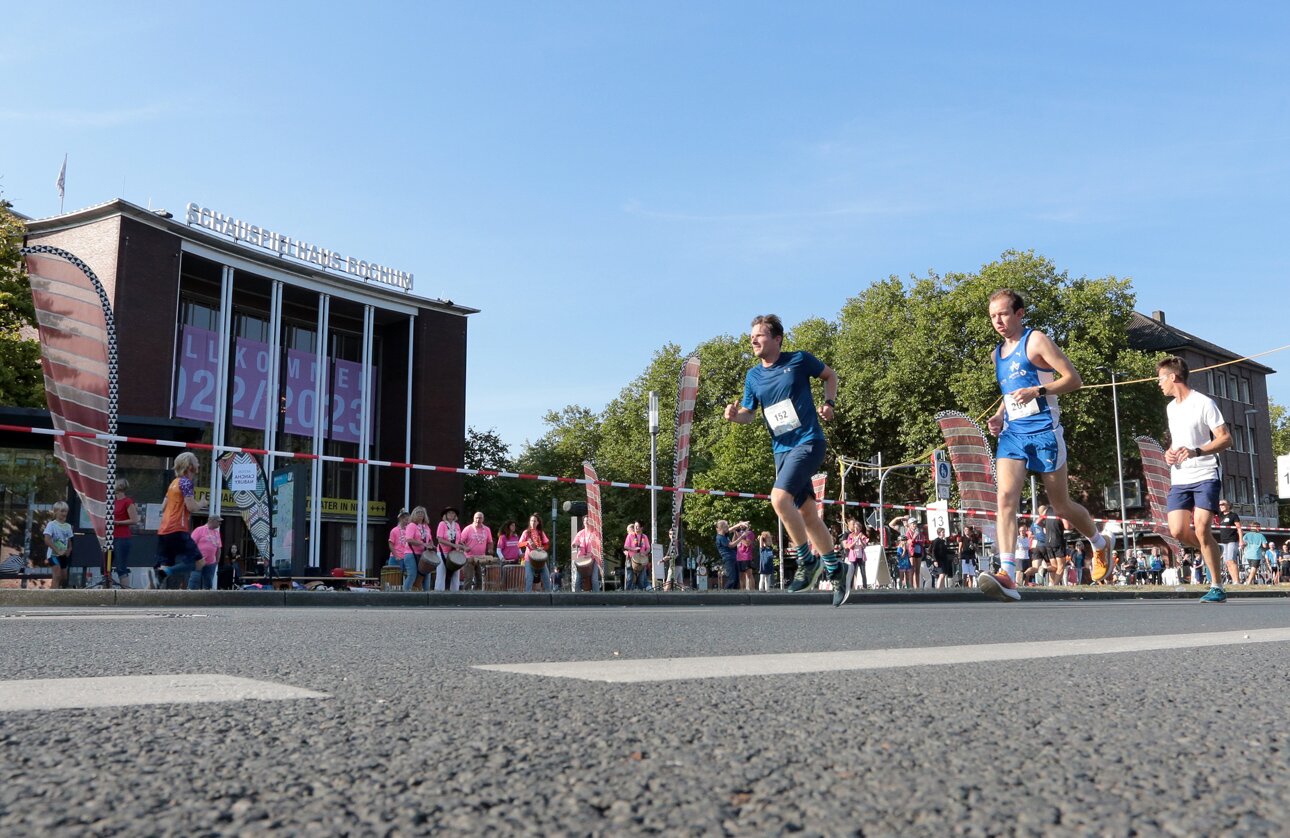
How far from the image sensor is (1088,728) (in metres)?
2.30

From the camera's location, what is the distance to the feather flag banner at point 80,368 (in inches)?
504

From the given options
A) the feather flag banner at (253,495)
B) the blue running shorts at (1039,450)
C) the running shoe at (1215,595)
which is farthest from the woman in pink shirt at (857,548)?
the blue running shorts at (1039,450)

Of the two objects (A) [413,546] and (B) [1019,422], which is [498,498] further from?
(B) [1019,422]

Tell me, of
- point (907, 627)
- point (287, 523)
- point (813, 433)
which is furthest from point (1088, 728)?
point (287, 523)

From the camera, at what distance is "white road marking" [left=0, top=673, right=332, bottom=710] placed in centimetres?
255

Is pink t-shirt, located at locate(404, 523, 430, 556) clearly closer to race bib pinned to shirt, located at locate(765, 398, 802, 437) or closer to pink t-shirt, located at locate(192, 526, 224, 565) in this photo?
pink t-shirt, located at locate(192, 526, 224, 565)

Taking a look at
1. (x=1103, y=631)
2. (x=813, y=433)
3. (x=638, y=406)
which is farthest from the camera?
(x=638, y=406)

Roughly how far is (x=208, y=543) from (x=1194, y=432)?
1330 cm

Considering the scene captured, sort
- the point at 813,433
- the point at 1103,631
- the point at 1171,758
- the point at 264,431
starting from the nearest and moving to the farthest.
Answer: the point at 1171,758 < the point at 1103,631 < the point at 813,433 < the point at 264,431

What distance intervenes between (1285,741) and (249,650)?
3588 millimetres

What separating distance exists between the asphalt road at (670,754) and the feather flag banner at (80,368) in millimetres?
10110

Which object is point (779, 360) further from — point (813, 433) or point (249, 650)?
point (249, 650)

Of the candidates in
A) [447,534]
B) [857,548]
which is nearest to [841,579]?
[447,534]

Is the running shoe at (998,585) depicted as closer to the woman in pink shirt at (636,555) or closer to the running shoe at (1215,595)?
the running shoe at (1215,595)
